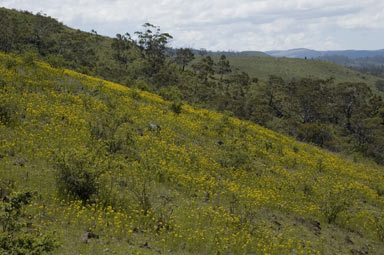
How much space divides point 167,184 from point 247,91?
57263mm

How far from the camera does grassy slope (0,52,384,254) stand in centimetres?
655

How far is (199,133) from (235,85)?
183 feet

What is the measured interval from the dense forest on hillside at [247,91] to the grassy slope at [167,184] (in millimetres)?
25895

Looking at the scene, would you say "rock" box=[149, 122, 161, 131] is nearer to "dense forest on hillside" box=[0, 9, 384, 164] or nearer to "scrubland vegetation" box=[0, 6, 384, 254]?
"scrubland vegetation" box=[0, 6, 384, 254]

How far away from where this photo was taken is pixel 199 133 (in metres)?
15.2

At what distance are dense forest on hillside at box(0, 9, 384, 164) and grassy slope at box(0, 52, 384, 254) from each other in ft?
85.0

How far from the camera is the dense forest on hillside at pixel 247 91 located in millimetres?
44156

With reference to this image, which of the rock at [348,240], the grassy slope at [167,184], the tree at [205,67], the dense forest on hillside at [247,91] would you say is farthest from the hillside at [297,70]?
the rock at [348,240]

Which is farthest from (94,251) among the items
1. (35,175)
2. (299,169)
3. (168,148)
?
(299,169)

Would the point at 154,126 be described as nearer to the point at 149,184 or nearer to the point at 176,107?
Result: the point at 176,107

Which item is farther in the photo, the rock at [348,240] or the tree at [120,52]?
the tree at [120,52]

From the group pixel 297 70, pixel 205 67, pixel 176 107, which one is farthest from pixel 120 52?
pixel 297 70

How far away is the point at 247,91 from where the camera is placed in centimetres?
6425

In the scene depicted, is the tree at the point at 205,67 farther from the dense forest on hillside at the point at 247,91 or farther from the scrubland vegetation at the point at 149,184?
the scrubland vegetation at the point at 149,184
